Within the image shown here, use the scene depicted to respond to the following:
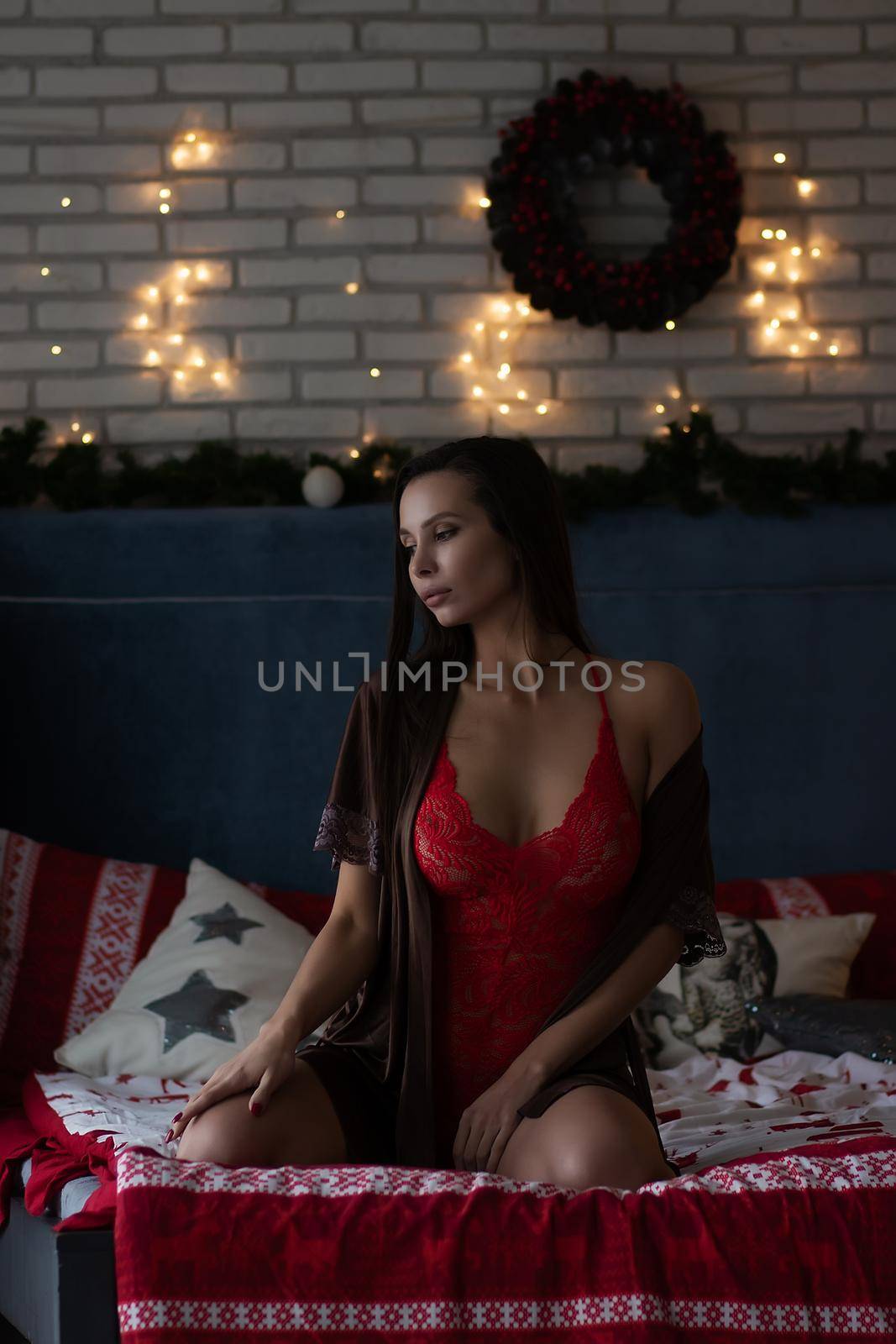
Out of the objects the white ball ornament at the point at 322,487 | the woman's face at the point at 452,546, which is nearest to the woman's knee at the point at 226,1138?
the woman's face at the point at 452,546

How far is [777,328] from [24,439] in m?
1.95

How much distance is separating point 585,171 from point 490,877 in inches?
87.5

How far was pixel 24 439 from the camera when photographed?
3318mm

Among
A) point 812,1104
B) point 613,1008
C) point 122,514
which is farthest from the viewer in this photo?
point 122,514

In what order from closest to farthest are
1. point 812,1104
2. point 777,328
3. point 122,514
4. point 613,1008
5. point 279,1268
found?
point 279,1268 → point 613,1008 → point 812,1104 → point 122,514 → point 777,328

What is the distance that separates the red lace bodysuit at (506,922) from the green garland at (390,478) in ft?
5.23

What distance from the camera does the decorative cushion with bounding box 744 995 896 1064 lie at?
2.52 metres

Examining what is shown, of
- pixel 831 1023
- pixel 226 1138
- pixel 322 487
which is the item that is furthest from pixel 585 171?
pixel 226 1138

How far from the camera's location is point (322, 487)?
3.30m

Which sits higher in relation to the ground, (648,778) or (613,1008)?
(648,778)

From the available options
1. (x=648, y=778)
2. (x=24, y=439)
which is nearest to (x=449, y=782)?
(x=648, y=778)

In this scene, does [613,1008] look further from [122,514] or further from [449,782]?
[122,514]

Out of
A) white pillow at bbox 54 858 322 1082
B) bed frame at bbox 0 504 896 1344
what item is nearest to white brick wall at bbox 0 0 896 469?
bed frame at bbox 0 504 896 1344

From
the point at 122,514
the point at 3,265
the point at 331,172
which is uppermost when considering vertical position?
the point at 331,172
